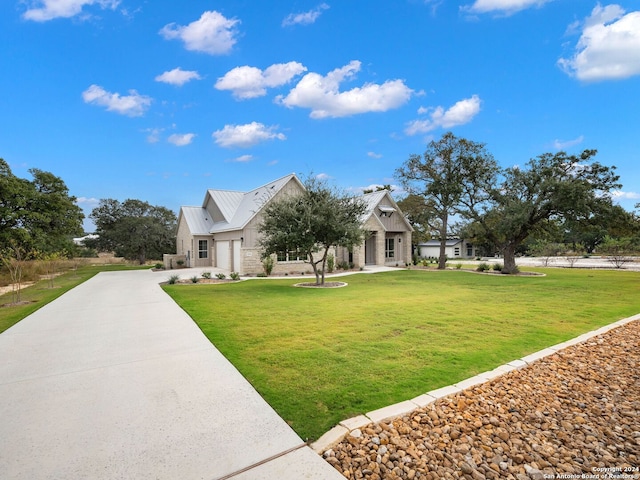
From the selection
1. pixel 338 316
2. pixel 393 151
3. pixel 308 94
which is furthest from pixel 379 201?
pixel 338 316

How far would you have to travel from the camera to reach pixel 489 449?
272 centimetres

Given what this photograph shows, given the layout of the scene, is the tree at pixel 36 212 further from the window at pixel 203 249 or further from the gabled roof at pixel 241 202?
the gabled roof at pixel 241 202

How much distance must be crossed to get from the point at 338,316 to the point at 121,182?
21667 mm

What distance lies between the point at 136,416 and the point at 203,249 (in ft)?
76.2

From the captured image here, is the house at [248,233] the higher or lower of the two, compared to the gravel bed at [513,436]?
higher

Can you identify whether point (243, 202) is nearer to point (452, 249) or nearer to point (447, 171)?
point (447, 171)

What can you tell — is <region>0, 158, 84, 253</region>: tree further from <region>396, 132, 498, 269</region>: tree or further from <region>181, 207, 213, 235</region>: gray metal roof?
<region>396, 132, 498, 269</region>: tree

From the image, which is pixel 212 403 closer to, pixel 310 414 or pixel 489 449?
pixel 310 414

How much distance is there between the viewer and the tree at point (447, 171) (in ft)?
69.2

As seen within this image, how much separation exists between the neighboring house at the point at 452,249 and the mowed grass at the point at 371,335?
3427cm

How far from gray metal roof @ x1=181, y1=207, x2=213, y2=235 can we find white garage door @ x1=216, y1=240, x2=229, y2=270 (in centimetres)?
197

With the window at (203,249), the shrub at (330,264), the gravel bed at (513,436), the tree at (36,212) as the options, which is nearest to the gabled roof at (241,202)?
the window at (203,249)

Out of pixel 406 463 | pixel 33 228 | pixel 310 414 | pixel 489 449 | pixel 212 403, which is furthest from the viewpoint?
pixel 33 228

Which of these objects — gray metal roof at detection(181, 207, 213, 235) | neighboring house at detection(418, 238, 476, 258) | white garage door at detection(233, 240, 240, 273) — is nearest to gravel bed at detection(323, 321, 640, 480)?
white garage door at detection(233, 240, 240, 273)
